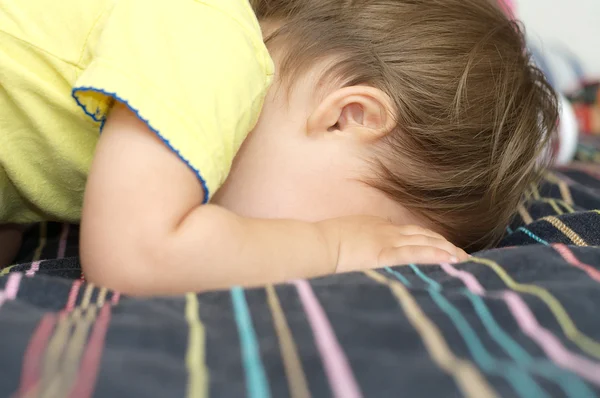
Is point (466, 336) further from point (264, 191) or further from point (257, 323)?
point (264, 191)

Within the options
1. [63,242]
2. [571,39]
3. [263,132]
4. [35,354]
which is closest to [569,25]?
[571,39]

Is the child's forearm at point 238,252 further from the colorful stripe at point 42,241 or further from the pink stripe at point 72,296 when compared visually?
the colorful stripe at point 42,241

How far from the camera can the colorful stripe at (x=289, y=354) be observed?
A: 444mm

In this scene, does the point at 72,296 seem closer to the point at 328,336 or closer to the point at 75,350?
the point at 75,350

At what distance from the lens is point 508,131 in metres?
0.91

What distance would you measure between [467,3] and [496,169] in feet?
0.84

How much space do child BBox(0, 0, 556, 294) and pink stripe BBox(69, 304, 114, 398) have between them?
0.41 feet

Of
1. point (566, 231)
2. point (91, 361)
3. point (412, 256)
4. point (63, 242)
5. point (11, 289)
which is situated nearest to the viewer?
point (91, 361)

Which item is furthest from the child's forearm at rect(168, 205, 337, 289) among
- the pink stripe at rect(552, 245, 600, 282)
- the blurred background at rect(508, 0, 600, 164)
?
the blurred background at rect(508, 0, 600, 164)

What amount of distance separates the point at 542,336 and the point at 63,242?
749mm

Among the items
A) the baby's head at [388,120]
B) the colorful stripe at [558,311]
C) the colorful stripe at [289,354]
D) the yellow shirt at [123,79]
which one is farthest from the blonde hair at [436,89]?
the colorful stripe at [289,354]

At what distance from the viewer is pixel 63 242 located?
102 cm

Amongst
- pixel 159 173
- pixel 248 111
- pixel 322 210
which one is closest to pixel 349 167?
pixel 322 210

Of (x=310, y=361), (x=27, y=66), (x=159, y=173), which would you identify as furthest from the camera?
(x=27, y=66)
